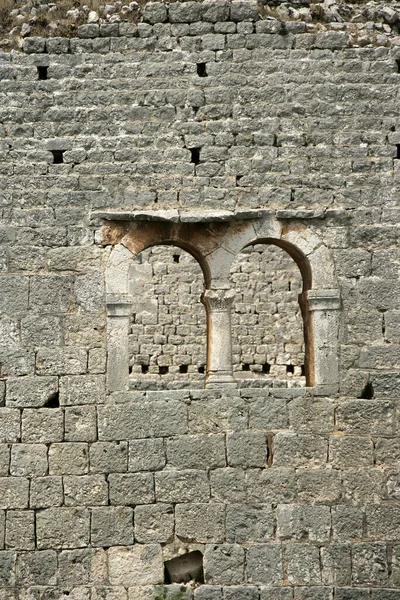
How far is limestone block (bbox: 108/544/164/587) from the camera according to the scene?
31.6ft

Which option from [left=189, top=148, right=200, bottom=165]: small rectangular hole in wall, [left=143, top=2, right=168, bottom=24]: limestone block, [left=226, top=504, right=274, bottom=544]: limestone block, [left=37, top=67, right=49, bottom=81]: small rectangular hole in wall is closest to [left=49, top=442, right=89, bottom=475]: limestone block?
[left=226, top=504, right=274, bottom=544]: limestone block

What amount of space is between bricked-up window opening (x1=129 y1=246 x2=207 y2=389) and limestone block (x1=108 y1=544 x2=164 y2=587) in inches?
191

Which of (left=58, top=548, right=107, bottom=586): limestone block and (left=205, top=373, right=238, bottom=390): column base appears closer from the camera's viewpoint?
(left=58, top=548, right=107, bottom=586): limestone block

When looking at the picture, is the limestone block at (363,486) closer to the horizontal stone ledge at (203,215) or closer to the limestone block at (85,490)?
the limestone block at (85,490)

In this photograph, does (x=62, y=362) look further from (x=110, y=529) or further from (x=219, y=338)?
(x=110, y=529)

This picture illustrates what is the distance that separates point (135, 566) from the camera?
31.7ft

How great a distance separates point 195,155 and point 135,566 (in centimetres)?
402

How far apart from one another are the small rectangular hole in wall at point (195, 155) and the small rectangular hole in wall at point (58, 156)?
4.19 feet

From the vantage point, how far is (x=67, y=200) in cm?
1011

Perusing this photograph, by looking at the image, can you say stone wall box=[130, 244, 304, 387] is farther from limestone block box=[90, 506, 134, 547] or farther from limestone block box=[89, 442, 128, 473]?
limestone block box=[90, 506, 134, 547]

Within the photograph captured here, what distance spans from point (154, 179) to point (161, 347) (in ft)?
16.0

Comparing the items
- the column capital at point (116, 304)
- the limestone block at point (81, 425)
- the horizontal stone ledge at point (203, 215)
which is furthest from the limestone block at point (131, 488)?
the horizontal stone ledge at point (203, 215)

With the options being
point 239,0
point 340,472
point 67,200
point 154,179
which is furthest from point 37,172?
point 340,472

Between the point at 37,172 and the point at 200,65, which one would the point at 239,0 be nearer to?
the point at 200,65
